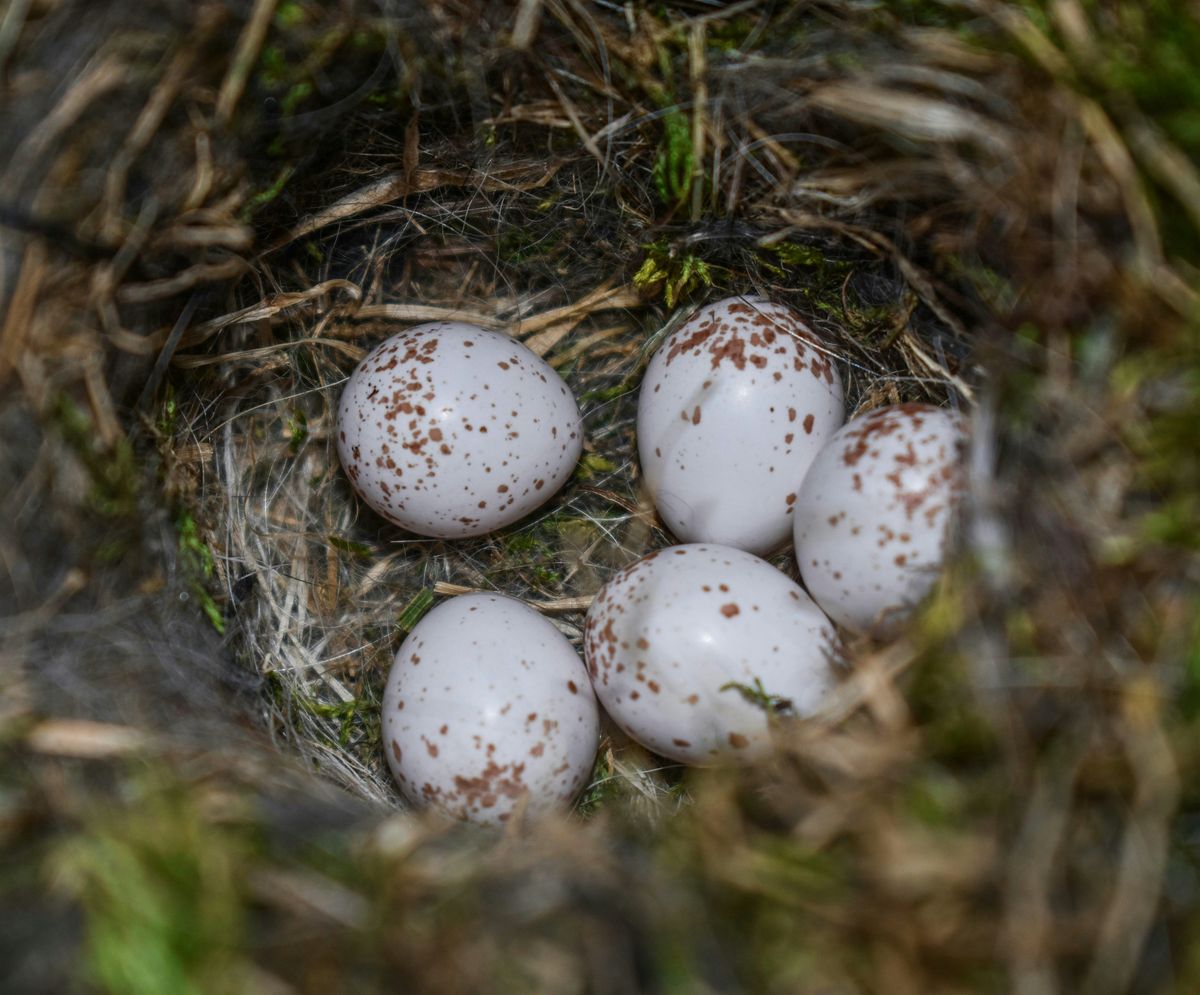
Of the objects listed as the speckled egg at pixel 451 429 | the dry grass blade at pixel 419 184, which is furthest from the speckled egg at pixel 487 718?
the dry grass blade at pixel 419 184

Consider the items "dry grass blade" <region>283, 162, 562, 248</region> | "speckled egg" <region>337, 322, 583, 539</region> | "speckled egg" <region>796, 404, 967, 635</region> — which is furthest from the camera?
"dry grass blade" <region>283, 162, 562, 248</region>

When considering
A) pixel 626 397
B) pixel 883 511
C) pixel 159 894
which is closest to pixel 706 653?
pixel 883 511

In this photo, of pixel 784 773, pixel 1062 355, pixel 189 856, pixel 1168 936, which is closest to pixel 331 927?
pixel 189 856

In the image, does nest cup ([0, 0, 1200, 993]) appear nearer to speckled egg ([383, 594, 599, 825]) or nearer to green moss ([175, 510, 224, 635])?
green moss ([175, 510, 224, 635])

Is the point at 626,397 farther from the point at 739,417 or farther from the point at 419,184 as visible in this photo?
the point at 419,184

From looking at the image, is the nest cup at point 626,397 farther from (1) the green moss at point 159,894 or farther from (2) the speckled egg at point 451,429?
(2) the speckled egg at point 451,429

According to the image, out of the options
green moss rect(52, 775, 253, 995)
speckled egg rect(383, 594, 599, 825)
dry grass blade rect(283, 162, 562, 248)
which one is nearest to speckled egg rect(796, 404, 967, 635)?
speckled egg rect(383, 594, 599, 825)

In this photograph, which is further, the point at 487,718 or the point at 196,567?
the point at 196,567
